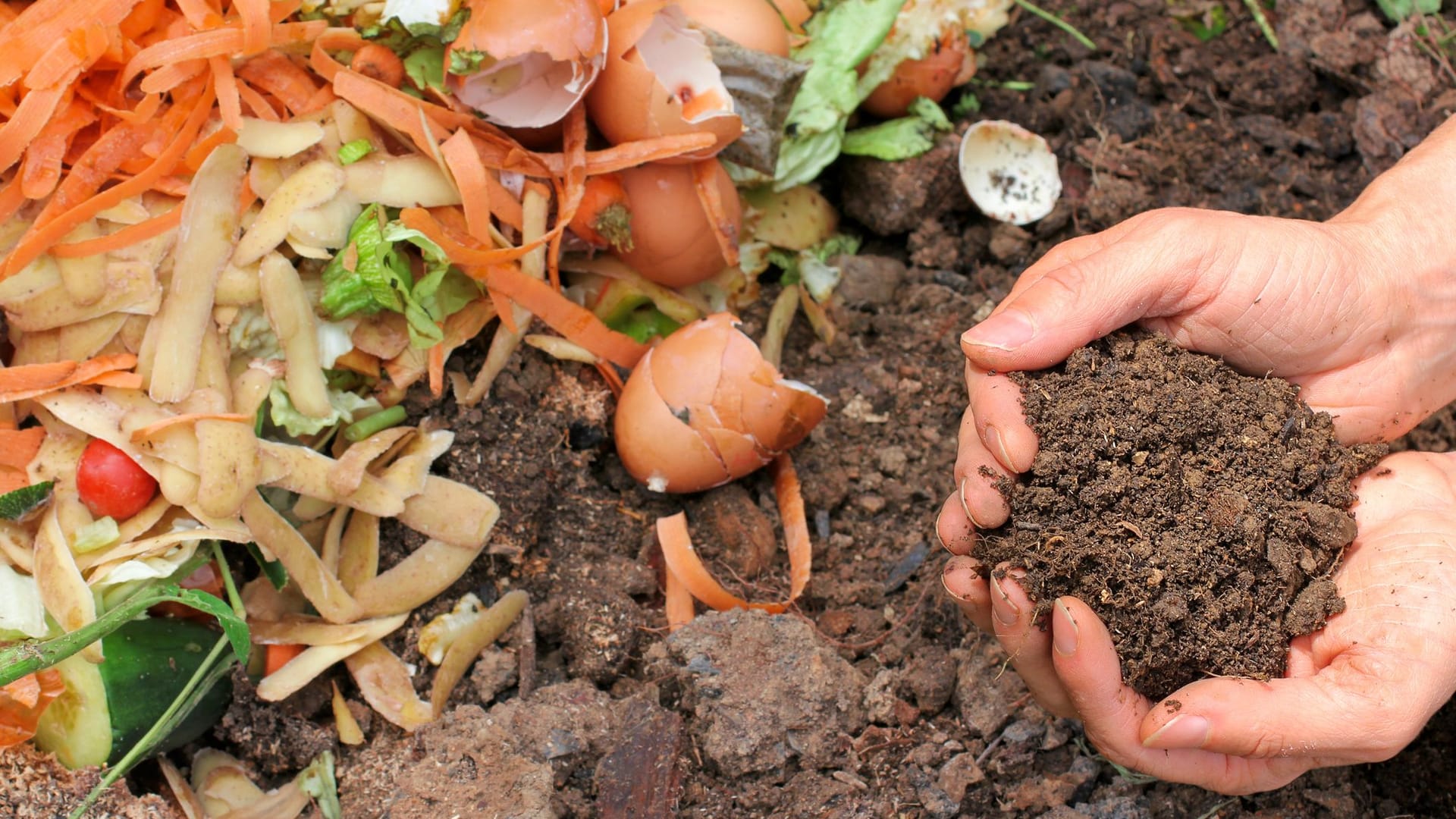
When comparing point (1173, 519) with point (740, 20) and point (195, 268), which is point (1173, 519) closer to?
point (740, 20)

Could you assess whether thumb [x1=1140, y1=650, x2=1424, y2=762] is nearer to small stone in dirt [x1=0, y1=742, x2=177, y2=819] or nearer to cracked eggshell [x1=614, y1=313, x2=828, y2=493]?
cracked eggshell [x1=614, y1=313, x2=828, y2=493]

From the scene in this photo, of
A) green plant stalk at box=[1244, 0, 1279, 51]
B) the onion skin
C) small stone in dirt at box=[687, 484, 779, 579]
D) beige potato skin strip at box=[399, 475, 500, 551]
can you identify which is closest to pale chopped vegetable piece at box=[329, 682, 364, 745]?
beige potato skin strip at box=[399, 475, 500, 551]

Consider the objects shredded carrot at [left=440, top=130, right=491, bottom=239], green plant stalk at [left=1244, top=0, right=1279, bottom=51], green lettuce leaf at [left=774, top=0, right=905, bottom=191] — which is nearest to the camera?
shredded carrot at [left=440, top=130, right=491, bottom=239]

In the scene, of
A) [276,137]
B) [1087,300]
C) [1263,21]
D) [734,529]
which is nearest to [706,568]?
[734,529]

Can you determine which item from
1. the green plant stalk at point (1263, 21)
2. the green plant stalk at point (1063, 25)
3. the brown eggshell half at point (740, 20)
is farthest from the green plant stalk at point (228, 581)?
the green plant stalk at point (1263, 21)

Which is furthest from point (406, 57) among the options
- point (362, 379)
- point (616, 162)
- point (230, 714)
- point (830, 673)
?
point (830, 673)
